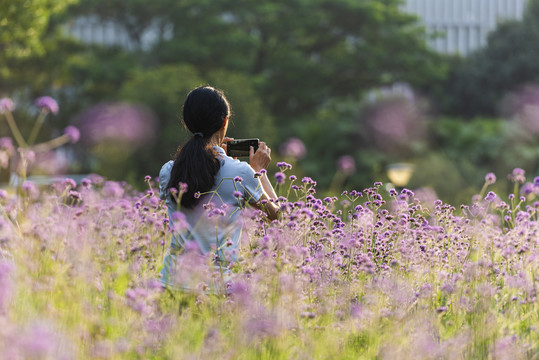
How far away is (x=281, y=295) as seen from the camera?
98.7 inches

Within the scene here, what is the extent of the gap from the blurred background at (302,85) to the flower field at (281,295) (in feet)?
31.2

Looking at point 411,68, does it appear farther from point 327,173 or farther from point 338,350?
point 338,350

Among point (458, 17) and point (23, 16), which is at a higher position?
point (23, 16)

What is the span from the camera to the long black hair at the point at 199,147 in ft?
9.78

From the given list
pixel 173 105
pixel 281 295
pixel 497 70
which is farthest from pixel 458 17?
pixel 281 295

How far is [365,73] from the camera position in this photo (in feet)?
71.4

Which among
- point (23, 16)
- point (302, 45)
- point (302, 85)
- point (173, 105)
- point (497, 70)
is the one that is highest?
point (23, 16)

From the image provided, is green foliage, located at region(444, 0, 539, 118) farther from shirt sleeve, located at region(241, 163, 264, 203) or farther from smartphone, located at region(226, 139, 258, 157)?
shirt sleeve, located at region(241, 163, 264, 203)

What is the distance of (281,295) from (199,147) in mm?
809

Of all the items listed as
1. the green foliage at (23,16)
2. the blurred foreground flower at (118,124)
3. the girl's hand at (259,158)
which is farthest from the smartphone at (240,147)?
the blurred foreground flower at (118,124)

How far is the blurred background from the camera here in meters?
15.4

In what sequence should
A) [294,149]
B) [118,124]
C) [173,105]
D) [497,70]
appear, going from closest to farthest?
1. [294,149]
2. [173,105]
3. [118,124]
4. [497,70]

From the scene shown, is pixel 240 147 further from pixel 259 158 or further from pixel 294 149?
pixel 294 149

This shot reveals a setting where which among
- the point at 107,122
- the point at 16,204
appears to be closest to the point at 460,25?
the point at 107,122
